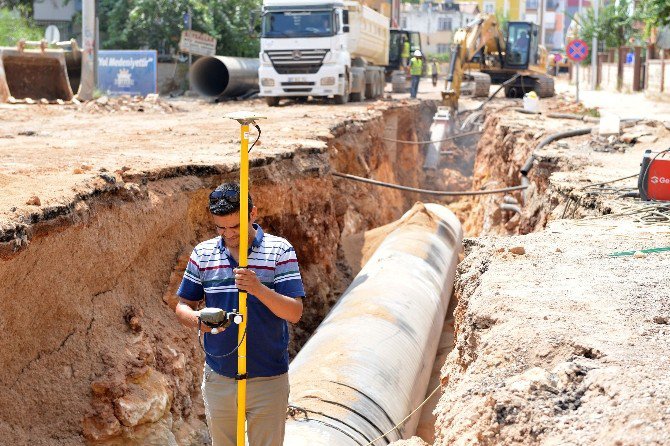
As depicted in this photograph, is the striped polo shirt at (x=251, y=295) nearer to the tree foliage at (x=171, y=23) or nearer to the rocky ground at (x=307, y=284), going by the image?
the rocky ground at (x=307, y=284)

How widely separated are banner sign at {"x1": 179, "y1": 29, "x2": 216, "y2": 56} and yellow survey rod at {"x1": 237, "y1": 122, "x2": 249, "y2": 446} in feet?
75.7

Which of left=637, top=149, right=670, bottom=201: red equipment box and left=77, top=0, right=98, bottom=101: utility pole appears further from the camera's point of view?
left=77, top=0, right=98, bottom=101: utility pole

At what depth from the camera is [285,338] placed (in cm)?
425

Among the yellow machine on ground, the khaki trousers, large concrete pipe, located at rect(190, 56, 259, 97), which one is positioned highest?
the yellow machine on ground

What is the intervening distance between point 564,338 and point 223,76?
880 inches

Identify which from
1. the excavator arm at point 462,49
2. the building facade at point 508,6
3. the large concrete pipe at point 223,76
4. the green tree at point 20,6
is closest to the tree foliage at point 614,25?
the excavator arm at point 462,49

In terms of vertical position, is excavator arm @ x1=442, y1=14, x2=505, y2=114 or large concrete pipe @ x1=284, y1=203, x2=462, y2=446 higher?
excavator arm @ x1=442, y1=14, x2=505, y2=114

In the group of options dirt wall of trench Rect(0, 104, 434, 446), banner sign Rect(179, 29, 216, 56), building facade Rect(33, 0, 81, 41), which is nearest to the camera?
dirt wall of trench Rect(0, 104, 434, 446)

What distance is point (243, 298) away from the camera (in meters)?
→ 3.92

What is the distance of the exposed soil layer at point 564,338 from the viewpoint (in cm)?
314

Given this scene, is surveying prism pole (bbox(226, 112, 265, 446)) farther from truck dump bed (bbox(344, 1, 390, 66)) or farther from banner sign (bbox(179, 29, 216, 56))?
banner sign (bbox(179, 29, 216, 56))

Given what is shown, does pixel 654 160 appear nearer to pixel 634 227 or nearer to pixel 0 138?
pixel 634 227

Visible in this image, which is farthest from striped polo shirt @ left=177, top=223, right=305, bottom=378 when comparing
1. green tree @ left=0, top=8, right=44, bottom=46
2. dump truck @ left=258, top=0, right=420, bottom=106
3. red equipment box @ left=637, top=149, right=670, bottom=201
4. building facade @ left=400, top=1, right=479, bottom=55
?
building facade @ left=400, top=1, right=479, bottom=55

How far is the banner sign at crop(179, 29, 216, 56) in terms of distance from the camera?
26.3m
